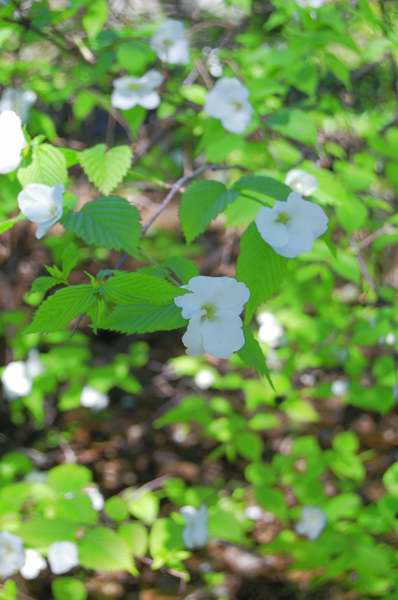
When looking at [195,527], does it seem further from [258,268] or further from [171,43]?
[171,43]

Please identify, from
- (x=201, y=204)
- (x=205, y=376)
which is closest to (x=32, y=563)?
(x=205, y=376)

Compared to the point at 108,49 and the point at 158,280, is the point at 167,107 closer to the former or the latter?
the point at 108,49

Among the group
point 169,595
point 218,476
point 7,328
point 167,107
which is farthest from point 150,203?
point 169,595

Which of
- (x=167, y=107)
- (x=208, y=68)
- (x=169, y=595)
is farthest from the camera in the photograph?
(x=169, y=595)

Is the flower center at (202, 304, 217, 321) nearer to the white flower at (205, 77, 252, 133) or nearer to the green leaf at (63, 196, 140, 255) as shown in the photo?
the green leaf at (63, 196, 140, 255)

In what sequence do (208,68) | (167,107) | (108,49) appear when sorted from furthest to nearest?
(208,68) → (167,107) → (108,49)

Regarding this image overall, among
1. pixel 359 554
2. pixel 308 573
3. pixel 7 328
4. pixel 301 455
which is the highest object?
pixel 359 554

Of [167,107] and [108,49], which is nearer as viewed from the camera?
[108,49]
